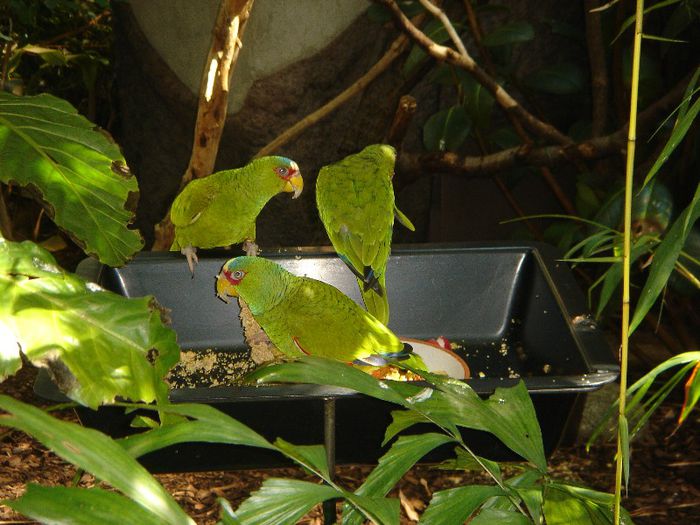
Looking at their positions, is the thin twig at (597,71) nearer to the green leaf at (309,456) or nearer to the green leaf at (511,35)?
the green leaf at (511,35)

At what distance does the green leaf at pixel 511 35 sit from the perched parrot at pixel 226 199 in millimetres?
970

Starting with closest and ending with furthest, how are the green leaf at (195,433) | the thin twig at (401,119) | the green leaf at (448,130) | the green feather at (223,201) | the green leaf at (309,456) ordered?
1. the green leaf at (195,433)
2. the green leaf at (309,456)
3. the green feather at (223,201)
4. the thin twig at (401,119)
5. the green leaf at (448,130)

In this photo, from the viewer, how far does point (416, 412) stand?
0.71 metres

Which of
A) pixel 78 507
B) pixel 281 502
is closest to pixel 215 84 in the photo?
pixel 281 502

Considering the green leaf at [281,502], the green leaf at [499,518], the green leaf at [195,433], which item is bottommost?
the green leaf at [499,518]

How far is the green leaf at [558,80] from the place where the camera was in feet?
6.90

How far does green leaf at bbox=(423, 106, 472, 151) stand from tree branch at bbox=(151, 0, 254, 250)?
782 millimetres

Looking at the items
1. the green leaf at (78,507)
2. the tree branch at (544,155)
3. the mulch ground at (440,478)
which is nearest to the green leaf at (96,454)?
the green leaf at (78,507)

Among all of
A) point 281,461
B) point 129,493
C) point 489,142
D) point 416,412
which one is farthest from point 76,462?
point 489,142

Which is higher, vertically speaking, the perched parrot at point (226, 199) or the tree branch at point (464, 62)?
the tree branch at point (464, 62)

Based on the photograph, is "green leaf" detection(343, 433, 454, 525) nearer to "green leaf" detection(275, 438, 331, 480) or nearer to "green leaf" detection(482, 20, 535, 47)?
"green leaf" detection(275, 438, 331, 480)

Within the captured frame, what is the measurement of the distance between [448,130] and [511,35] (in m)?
0.32

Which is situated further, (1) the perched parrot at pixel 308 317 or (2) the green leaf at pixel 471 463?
(1) the perched parrot at pixel 308 317

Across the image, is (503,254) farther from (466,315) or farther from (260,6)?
(260,6)
